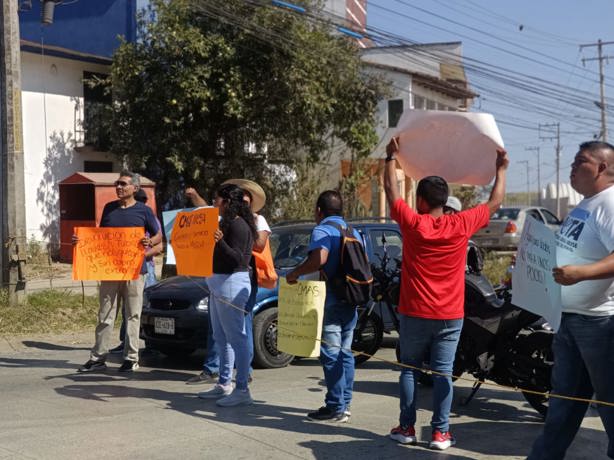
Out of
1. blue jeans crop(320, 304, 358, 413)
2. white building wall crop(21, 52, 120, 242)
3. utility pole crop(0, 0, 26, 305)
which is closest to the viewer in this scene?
blue jeans crop(320, 304, 358, 413)

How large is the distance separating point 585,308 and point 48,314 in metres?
8.99

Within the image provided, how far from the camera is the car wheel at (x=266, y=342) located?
9109 mm

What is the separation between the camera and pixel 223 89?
21.0 metres

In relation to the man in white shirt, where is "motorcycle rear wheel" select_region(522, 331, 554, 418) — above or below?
below

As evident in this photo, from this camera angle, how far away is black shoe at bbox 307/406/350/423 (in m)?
6.82

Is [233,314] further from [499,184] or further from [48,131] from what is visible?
[48,131]

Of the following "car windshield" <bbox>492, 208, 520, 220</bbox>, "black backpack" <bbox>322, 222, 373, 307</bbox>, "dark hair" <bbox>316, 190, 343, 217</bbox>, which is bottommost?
"black backpack" <bbox>322, 222, 373, 307</bbox>

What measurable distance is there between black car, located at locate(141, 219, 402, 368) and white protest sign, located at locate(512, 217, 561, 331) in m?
3.58

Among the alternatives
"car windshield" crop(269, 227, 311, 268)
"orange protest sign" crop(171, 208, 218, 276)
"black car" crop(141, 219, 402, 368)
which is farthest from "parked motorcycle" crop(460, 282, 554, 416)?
Answer: "car windshield" crop(269, 227, 311, 268)

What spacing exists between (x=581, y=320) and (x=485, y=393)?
11.3 ft

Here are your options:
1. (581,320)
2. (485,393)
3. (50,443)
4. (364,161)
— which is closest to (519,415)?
(485,393)

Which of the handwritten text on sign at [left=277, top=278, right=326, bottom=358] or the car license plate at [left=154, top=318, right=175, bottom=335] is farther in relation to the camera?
the car license plate at [left=154, top=318, right=175, bottom=335]

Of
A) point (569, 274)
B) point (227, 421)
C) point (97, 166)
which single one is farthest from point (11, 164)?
point (97, 166)

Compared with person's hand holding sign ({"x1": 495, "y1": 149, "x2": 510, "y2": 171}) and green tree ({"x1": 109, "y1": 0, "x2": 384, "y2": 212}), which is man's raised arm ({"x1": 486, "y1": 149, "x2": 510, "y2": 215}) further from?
green tree ({"x1": 109, "y1": 0, "x2": 384, "y2": 212})
